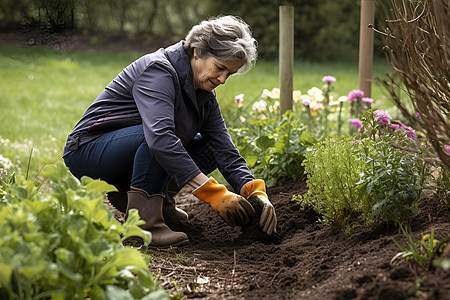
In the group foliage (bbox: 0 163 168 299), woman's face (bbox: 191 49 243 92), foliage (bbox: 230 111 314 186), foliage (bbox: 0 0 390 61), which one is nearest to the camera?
foliage (bbox: 0 163 168 299)

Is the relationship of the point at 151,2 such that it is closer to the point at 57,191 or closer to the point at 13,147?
the point at 13,147

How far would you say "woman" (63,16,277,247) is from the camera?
2.67 meters

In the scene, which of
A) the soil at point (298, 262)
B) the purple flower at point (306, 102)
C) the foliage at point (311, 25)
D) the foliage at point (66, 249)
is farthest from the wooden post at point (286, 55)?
the foliage at point (311, 25)

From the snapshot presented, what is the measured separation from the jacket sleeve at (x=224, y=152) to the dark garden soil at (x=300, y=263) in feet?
0.95

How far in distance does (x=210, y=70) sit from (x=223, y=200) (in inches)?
25.3

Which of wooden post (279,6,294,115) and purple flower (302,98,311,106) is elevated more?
wooden post (279,6,294,115)

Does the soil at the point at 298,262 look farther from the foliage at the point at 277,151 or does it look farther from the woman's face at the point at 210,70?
the woman's face at the point at 210,70

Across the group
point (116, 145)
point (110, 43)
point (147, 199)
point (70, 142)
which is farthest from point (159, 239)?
point (110, 43)

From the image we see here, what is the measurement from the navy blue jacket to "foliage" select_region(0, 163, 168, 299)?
776 mm

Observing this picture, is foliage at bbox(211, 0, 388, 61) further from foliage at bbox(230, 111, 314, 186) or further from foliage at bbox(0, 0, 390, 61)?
foliage at bbox(230, 111, 314, 186)

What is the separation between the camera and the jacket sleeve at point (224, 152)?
3064 millimetres

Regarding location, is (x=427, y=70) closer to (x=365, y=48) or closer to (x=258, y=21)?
(x=365, y=48)

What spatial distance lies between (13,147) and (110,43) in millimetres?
5342

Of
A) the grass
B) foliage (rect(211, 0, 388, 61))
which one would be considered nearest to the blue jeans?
the grass
